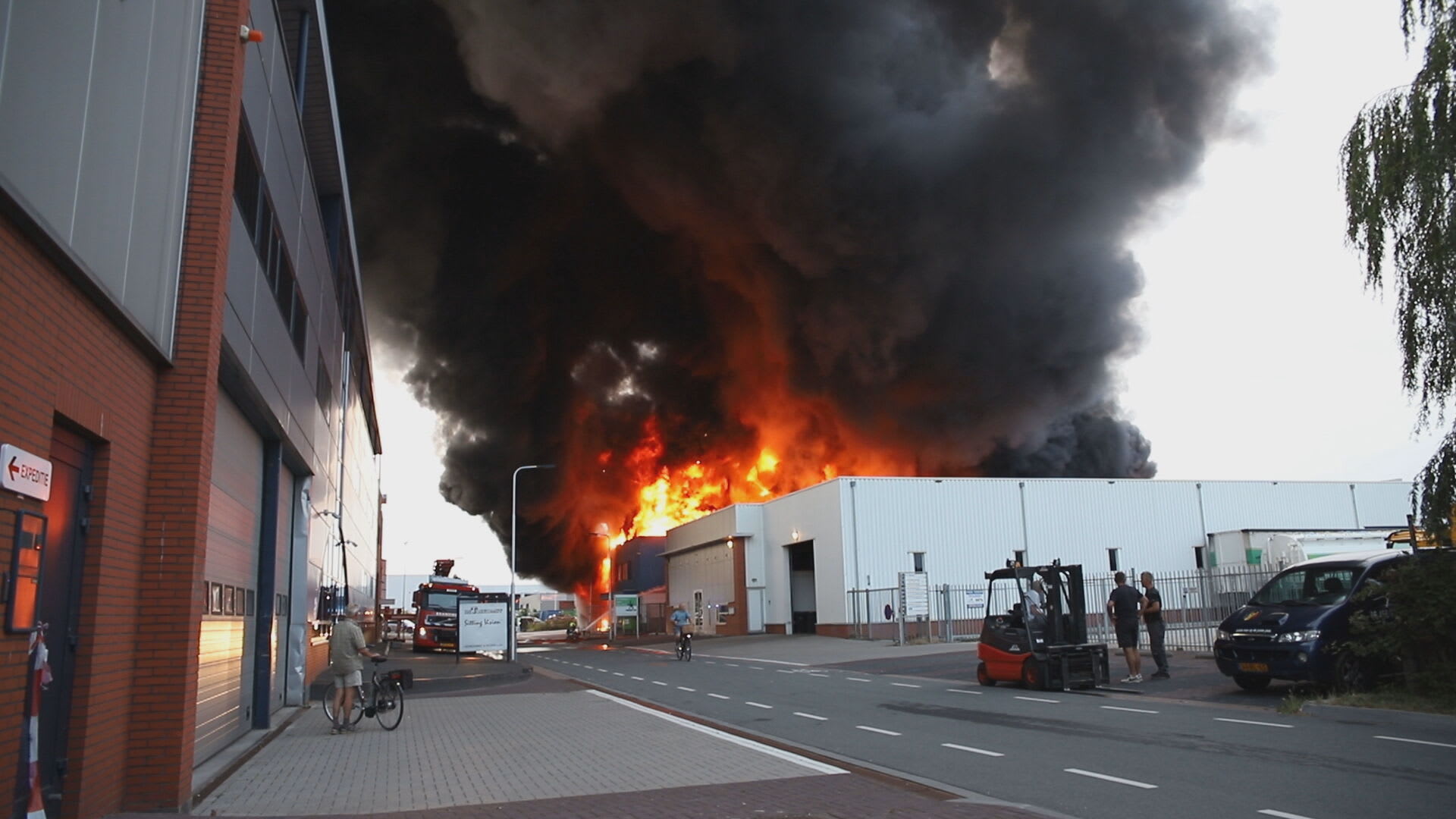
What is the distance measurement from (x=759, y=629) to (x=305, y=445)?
102 feet

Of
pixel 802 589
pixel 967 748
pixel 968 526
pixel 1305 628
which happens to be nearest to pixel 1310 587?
pixel 1305 628

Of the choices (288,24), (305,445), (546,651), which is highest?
(288,24)

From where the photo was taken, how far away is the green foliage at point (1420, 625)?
10.9m

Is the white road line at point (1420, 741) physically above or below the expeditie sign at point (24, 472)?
below

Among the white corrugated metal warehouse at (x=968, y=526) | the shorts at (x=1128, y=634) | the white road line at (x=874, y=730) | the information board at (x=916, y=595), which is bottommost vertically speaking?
the white road line at (x=874, y=730)

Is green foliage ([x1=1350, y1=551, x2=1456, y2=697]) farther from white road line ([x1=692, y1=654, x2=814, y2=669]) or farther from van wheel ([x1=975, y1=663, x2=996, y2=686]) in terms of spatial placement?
white road line ([x1=692, y1=654, x2=814, y2=669])

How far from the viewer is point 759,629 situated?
44250mm

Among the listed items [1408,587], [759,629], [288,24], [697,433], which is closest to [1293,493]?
[759,629]

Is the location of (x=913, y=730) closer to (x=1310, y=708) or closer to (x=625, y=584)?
(x=1310, y=708)

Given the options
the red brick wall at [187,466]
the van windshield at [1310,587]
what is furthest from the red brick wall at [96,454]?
the van windshield at [1310,587]

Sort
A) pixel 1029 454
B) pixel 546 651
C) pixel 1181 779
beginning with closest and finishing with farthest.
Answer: pixel 1181 779 → pixel 546 651 → pixel 1029 454

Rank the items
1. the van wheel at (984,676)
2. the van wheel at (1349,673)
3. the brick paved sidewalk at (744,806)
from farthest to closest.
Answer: the van wheel at (984,676) → the van wheel at (1349,673) → the brick paved sidewalk at (744,806)

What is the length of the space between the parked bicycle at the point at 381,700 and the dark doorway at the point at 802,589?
101ft

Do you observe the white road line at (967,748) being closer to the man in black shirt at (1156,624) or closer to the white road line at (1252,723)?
the white road line at (1252,723)
